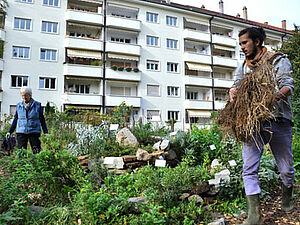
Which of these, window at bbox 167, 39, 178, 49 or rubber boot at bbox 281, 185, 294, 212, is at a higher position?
window at bbox 167, 39, 178, 49

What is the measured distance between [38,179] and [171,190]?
5.93ft

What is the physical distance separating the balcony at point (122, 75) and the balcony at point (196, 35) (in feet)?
25.3

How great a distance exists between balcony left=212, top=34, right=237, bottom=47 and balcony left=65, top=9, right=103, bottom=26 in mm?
13468

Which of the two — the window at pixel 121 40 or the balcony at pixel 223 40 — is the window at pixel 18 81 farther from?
the balcony at pixel 223 40

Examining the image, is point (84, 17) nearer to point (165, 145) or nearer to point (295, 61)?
point (295, 61)

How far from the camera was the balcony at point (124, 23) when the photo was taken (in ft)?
75.3

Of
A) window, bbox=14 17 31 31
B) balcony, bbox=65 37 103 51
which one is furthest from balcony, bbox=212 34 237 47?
window, bbox=14 17 31 31

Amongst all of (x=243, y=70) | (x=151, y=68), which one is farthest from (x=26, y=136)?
(x=151, y=68)

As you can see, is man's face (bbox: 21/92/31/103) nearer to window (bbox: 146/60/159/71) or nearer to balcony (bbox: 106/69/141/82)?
balcony (bbox: 106/69/141/82)

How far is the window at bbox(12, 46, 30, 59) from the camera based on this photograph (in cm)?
2034

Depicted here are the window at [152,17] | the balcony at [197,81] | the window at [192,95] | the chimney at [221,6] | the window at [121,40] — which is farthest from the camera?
the chimney at [221,6]

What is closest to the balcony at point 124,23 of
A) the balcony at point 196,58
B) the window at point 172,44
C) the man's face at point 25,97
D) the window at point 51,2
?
the window at point 172,44

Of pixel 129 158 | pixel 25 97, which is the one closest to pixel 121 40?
pixel 25 97

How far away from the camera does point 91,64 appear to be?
74.8ft
